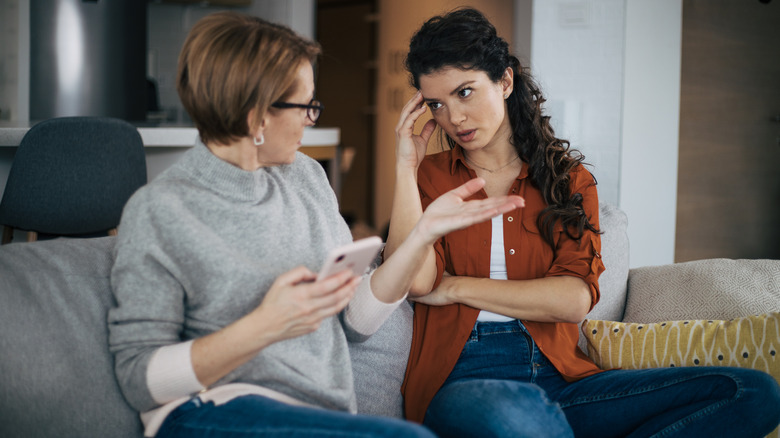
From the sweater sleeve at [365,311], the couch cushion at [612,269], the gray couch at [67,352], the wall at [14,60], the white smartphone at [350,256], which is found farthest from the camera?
the wall at [14,60]

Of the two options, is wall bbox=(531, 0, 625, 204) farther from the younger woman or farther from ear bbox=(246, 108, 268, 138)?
ear bbox=(246, 108, 268, 138)

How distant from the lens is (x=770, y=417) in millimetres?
1504

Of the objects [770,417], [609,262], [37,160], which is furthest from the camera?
[37,160]

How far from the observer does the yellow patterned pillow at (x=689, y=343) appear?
1671 millimetres

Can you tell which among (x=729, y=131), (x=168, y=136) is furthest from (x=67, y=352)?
(x=729, y=131)

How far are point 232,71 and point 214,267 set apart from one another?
325 mm

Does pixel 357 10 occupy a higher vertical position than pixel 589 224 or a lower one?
higher

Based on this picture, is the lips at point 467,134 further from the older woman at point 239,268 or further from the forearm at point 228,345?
the forearm at point 228,345

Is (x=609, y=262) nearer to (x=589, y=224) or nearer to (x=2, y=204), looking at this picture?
(x=589, y=224)

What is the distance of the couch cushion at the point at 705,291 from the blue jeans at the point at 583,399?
0.33m

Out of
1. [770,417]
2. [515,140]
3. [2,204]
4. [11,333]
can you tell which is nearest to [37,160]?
[2,204]

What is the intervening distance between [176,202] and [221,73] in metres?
0.23

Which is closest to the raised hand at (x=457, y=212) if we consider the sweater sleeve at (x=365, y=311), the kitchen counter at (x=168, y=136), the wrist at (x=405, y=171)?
the sweater sleeve at (x=365, y=311)

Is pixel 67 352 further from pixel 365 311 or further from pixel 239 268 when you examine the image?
pixel 365 311
